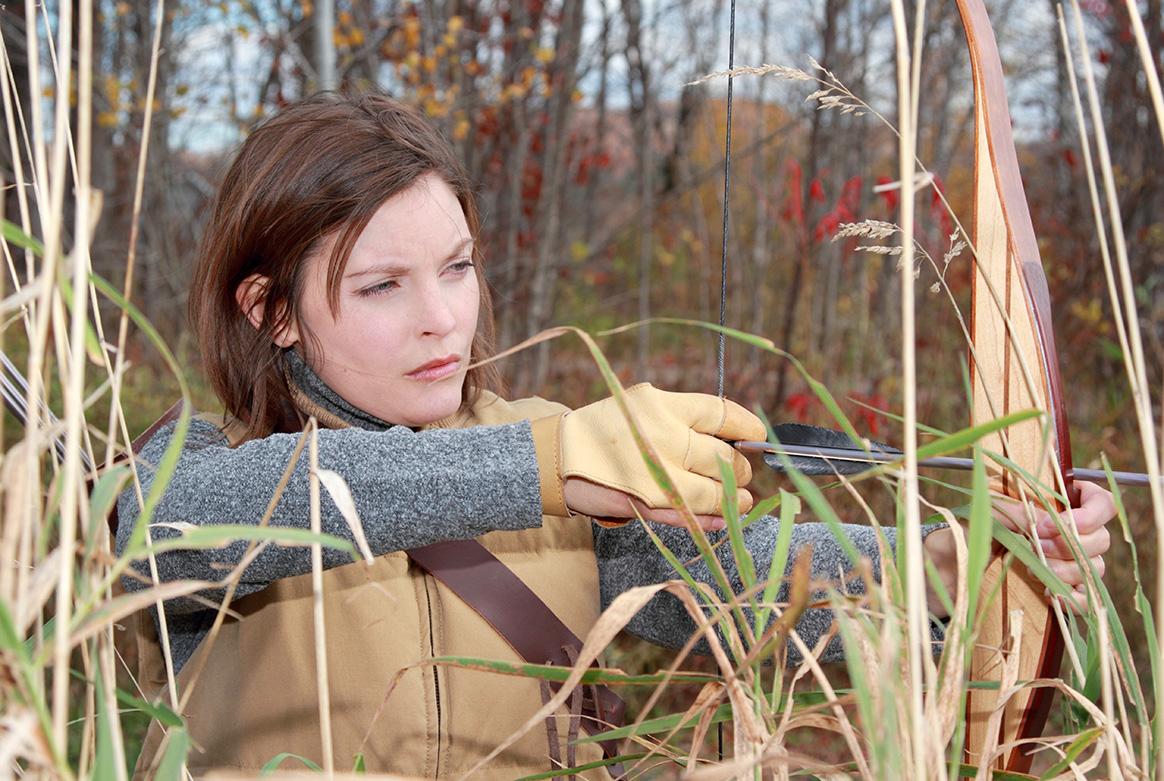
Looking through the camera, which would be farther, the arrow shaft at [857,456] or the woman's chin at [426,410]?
the woman's chin at [426,410]

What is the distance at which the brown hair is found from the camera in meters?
1.19

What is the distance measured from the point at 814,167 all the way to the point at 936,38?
3.99 feet

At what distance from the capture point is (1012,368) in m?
0.96

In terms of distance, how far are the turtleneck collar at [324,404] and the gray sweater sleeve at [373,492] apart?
24 cm

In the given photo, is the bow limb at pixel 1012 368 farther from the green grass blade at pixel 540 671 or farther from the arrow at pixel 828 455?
the green grass blade at pixel 540 671

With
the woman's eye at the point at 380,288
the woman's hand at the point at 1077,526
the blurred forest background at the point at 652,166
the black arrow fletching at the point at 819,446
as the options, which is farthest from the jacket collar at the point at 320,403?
the blurred forest background at the point at 652,166

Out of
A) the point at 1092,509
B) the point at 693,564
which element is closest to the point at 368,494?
the point at 693,564

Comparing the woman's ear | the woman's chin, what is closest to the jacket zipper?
the woman's chin

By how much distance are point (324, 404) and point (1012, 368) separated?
712 millimetres

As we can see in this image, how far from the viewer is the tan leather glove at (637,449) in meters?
0.86

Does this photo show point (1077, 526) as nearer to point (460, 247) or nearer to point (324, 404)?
point (460, 247)

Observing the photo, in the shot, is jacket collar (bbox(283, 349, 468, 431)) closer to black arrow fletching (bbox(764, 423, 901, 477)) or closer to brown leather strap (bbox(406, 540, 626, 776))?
brown leather strap (bbox(406, 540, 626, 776))

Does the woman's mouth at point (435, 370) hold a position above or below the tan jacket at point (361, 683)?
above

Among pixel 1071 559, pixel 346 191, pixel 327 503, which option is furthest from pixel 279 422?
pixel 1071 559
